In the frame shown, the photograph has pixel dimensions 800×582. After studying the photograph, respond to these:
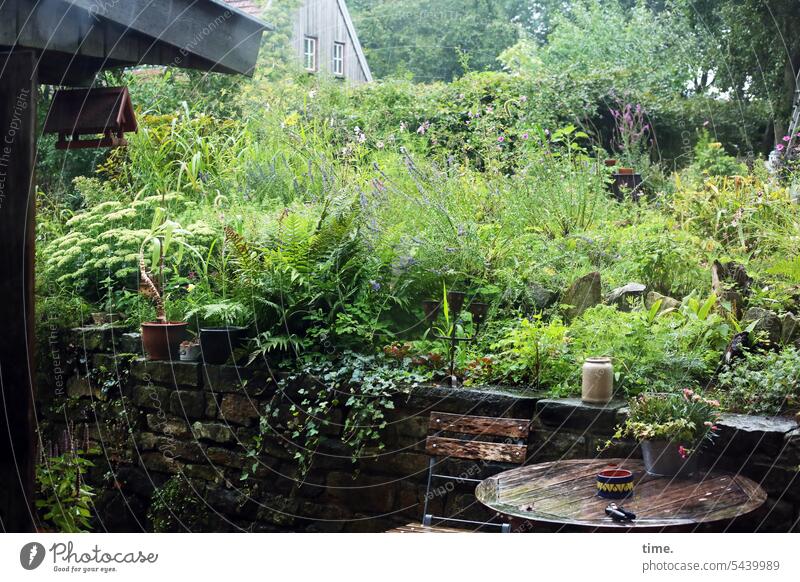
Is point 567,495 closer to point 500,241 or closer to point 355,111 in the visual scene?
point 500,241

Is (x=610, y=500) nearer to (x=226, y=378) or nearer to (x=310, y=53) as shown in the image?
(x=226, y=378)

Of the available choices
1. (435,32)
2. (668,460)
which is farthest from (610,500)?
(435,32)

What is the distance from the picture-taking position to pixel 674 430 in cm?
282

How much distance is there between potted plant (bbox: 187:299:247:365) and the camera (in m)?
4.10

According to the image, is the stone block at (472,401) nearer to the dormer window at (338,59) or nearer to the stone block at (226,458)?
the stone block at (226,458)

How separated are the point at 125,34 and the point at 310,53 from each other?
7.83 ft

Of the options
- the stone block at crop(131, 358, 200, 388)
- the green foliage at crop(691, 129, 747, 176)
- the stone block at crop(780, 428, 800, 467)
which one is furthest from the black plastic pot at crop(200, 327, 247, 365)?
the green foliage at crop(691, 129, 747, 176)

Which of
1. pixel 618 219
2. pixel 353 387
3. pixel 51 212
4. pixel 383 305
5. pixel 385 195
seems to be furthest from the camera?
pixel 51 212

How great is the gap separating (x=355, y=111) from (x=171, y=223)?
196 centimetres

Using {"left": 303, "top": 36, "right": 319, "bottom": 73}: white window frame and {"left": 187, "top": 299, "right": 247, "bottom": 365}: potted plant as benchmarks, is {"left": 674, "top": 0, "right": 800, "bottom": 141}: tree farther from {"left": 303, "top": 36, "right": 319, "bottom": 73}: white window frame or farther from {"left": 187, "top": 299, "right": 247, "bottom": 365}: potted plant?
{"left": 187, "top": 299, "right": 247, "bottom": 365}: potted plant
